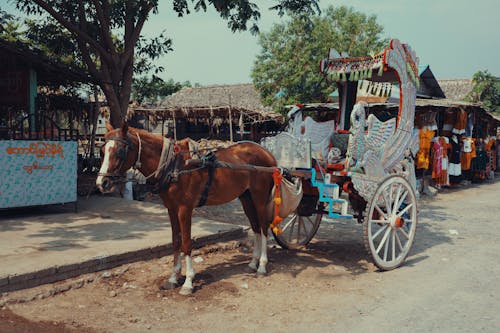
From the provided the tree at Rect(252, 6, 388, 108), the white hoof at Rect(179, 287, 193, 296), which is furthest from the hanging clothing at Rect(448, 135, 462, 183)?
the white hoof at Rect(179, 287, 193, 296)

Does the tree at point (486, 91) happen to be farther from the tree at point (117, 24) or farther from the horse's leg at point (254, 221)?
the horse's leg at point (254, 221)

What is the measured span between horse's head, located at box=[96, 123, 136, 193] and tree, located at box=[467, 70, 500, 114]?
23.9 metres

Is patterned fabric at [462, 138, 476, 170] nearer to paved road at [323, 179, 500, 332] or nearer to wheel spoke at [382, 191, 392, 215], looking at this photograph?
paved road at [323, 179, 500, 332]

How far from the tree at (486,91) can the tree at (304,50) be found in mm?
6354

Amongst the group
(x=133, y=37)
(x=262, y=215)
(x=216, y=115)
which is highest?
(x=133, y=37)

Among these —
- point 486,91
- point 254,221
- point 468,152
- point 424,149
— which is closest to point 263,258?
point 254,221

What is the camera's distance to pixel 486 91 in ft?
79.0

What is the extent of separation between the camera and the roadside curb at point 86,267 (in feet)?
13.9

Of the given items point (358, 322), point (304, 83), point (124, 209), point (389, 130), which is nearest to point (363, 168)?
point (389, 130)

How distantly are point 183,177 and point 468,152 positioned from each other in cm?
1439

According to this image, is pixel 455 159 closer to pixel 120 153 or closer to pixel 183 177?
pixel 183 177

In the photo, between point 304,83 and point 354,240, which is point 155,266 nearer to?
point 354,240

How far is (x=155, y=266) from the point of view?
5395 millimetres

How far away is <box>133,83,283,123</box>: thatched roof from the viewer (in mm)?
17109
